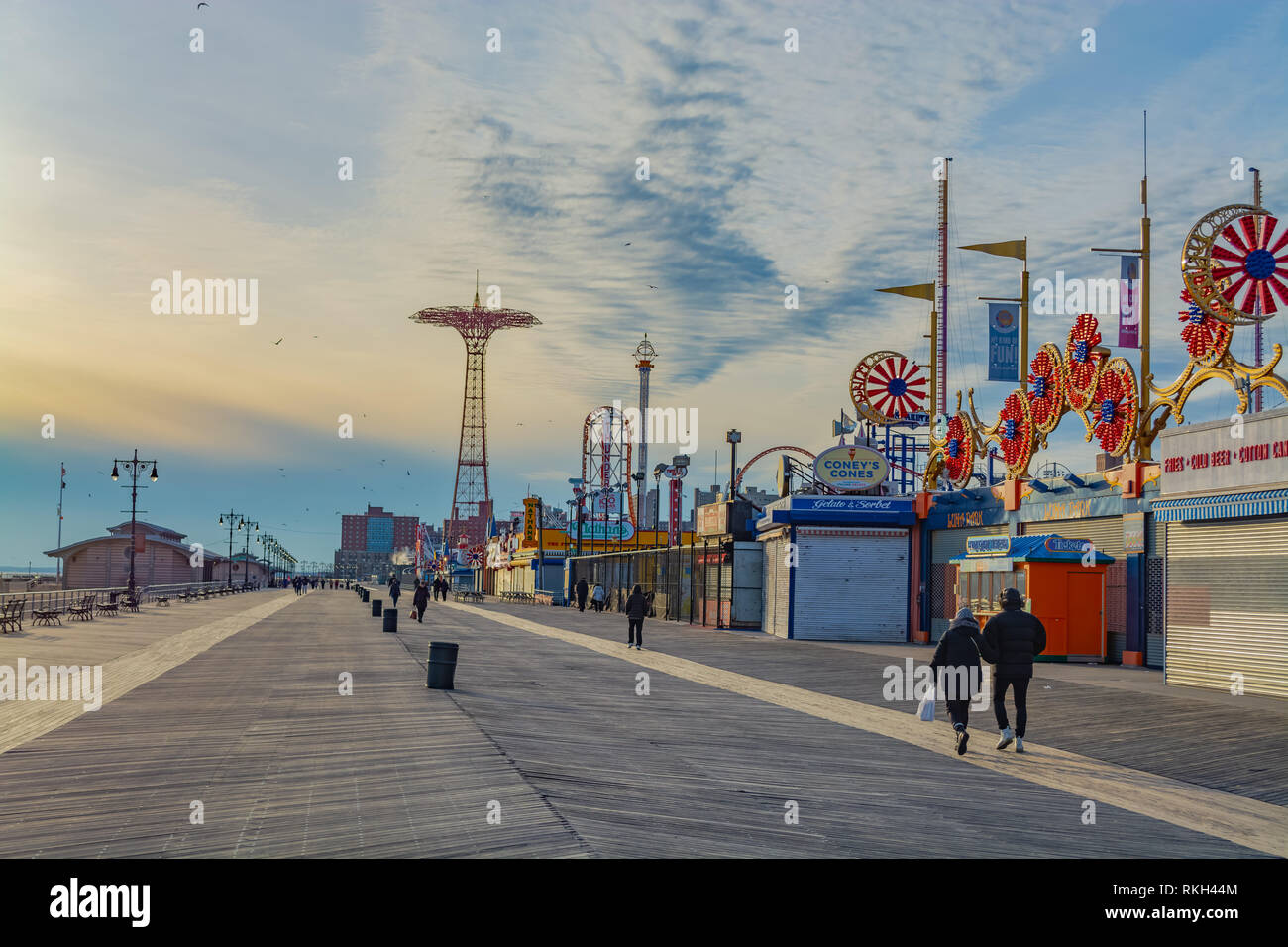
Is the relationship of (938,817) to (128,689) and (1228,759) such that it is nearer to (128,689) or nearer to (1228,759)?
(1228,759)

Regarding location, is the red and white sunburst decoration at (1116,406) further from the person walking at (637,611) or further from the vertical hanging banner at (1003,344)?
the person walking at (637,611)

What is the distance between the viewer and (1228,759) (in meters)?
12.6

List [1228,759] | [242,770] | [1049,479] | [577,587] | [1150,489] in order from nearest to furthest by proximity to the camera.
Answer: [242,770]
[1228,759]
[1150,489]
[1049,479]
[577,587]

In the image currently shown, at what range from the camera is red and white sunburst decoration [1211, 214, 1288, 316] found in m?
21.5

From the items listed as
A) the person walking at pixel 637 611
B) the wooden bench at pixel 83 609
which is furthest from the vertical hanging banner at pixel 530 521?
the person walking at pixel 637 611

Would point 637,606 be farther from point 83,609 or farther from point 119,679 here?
point 83,609

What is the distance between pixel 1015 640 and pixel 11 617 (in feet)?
105

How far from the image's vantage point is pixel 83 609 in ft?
138

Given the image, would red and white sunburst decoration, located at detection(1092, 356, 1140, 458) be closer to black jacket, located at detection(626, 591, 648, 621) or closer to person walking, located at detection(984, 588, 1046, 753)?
black jacket, located at detection(626, 591, 648, 621)

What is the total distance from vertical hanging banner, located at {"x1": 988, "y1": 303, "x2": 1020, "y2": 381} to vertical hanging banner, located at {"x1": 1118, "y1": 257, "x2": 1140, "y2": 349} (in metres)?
6.28
